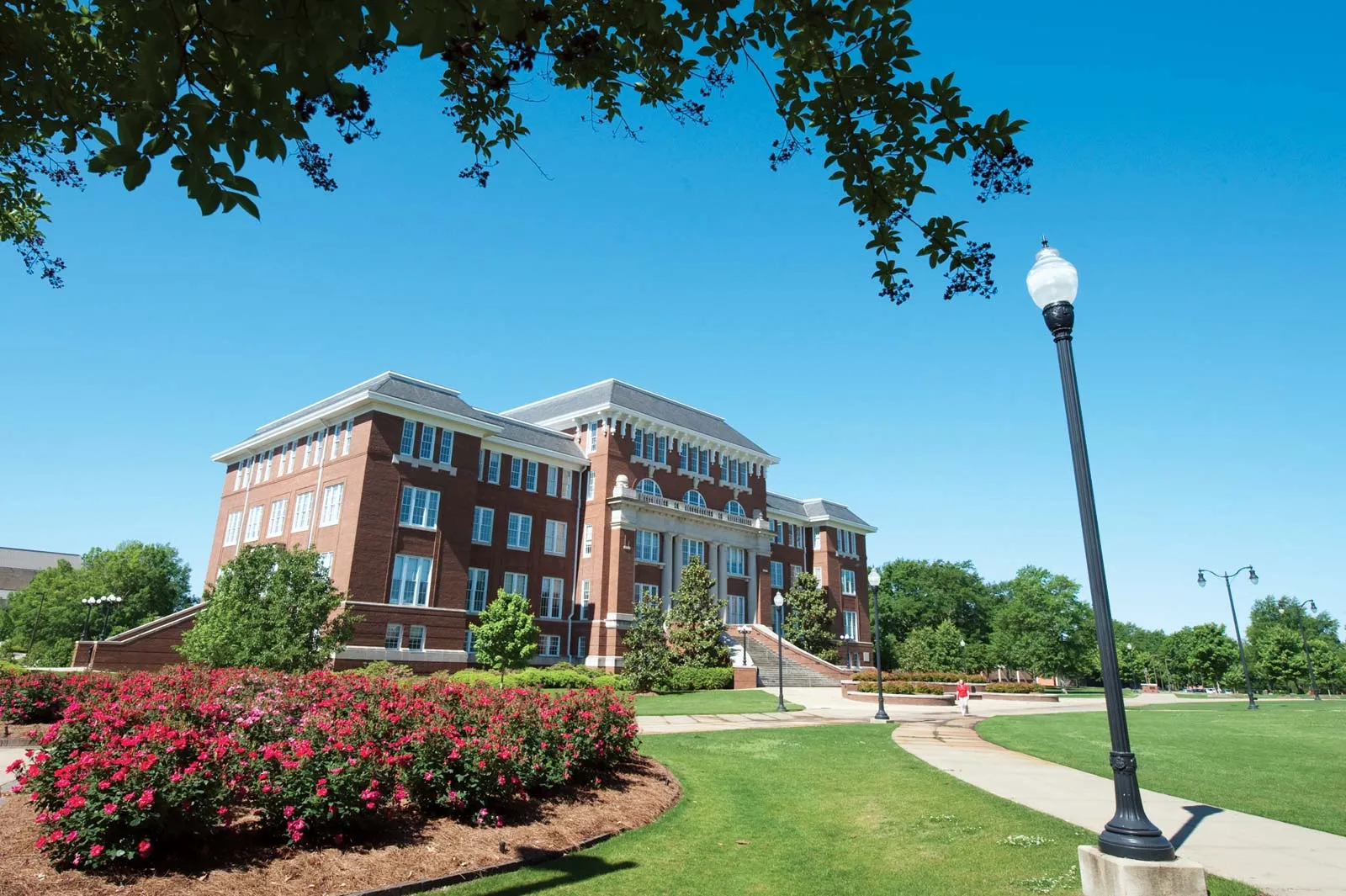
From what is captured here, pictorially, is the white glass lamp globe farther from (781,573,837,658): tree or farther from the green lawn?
(781,573,837,658): tree

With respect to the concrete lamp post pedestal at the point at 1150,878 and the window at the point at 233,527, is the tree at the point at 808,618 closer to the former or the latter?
the window at the point at 233,527

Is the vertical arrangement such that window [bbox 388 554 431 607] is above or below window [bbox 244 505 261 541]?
below

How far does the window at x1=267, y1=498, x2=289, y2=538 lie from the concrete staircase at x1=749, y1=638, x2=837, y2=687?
84.1 feet

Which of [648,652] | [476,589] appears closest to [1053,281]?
[648,652]

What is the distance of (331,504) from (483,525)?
7.76 m

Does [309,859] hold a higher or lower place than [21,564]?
lower

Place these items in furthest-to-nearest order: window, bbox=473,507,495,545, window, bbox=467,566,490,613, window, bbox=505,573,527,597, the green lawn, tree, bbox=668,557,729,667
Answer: window, bbox=505,573,527,597 → window, bbox=473,507,495,545 → window, bbox=467,566,490,613 → tree, bbox=668,557,729,667 → the green lawn

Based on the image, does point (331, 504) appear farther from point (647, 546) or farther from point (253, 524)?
point (647, 546)

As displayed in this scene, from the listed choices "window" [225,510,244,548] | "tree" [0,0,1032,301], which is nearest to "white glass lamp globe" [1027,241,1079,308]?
"tree" [0,0,1032,301]

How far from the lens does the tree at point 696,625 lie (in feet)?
127

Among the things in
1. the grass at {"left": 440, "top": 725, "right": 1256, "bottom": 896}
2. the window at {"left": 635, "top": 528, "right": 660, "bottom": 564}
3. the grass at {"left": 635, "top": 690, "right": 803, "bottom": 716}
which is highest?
the window at {"left": 635, "top": 528, "right": 660, "bottom": 564}

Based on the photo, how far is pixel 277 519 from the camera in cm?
3972

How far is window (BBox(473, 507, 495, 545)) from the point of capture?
4053 centimetres

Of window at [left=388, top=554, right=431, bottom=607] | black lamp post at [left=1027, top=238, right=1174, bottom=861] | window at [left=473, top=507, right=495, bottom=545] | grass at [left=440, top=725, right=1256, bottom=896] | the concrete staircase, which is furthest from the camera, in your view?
window at [left=473, top=507, right=495, bottom=545]
